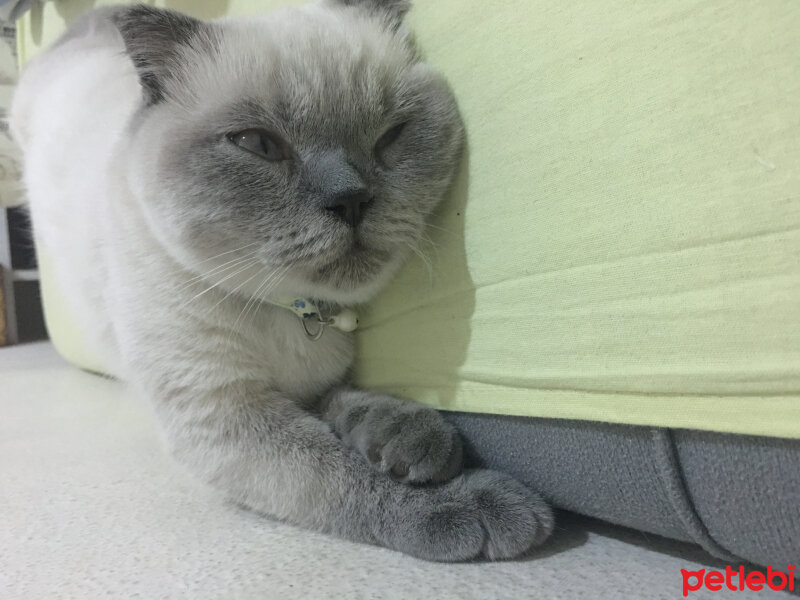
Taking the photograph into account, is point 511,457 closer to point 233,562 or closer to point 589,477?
point 589,477

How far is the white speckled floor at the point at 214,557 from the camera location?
67 centimetres

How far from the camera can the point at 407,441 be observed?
788 millimetres

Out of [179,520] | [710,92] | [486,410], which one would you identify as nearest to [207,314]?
[179,520]

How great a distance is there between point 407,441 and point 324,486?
132 millimetres

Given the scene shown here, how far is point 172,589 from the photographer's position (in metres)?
0.71

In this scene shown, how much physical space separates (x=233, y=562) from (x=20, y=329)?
325 cm

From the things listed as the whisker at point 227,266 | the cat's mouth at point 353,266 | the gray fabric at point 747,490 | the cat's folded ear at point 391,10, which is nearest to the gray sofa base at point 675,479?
the gray fabric at point 747,490

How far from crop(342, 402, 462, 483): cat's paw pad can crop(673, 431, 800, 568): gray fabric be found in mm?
299

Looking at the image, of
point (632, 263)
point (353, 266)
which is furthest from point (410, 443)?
point (632, 263)

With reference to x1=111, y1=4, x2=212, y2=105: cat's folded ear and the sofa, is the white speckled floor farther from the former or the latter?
x1=111, y1=4, x2=212, y2=105: cat's folded ear

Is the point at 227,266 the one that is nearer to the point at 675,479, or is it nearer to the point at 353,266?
the point at 353,266

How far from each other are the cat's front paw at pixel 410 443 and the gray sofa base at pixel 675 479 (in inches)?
3.0

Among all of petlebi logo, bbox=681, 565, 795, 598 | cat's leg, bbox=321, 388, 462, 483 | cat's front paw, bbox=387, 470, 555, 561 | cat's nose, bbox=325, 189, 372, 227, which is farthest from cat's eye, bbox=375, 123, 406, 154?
petlebi logo, bbox=681, 565, 795, 598

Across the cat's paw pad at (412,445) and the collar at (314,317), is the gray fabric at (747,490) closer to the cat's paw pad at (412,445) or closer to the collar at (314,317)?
the cat's paw pad at (412,445)
